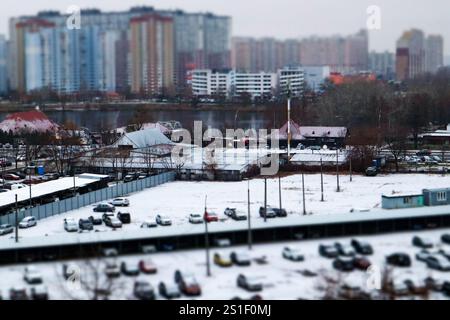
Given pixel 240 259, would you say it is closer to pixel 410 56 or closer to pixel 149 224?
pixel 149 224

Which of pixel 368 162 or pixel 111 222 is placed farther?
pixel 368 162

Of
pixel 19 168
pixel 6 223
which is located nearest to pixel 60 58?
pixel 19 168

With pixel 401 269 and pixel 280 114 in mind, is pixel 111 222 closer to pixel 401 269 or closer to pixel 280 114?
pixel 401 269

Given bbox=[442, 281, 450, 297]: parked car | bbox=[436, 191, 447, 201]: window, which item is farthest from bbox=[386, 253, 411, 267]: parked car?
bbox=[436, 191, 447, 201]: window

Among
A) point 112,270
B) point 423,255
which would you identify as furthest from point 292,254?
point 112,270

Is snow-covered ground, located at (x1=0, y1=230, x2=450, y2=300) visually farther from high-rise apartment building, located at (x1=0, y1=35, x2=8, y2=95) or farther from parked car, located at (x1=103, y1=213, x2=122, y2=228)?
high-rise apartment building, located at (x1=0, y1=35, x2=8, y2=95)

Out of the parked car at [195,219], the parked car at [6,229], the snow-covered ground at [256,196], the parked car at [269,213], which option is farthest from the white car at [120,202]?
the parked car at [269,213]

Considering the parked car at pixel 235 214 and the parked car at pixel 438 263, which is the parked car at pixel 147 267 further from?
the parked car at pixel 235 214
